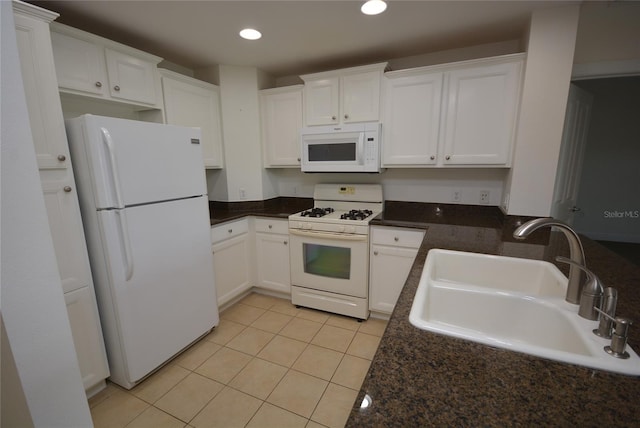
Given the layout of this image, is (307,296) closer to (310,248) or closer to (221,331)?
(310,248)

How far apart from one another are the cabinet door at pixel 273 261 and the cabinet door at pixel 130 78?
1.50 m

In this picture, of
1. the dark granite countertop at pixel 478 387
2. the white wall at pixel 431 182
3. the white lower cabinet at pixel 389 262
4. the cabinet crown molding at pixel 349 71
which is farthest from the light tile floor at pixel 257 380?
the cabinet crown molding at pixel 349 71

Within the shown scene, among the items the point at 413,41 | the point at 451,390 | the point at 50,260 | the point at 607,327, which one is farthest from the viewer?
the point at 413,41

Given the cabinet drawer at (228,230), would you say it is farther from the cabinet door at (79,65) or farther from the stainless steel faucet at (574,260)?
the stainless steel faucet at (574,260)

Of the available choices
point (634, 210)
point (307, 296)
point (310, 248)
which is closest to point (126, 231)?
point (310, 248)

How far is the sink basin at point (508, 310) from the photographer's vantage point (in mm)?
678

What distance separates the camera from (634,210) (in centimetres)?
390

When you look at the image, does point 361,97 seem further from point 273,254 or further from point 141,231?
point 141,231

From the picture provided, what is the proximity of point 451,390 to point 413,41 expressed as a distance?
2.45m

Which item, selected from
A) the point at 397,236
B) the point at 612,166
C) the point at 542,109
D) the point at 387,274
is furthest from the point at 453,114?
the point at 612,166

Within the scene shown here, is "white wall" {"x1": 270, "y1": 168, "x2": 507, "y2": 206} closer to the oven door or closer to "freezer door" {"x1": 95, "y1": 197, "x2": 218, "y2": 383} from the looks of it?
the oven door

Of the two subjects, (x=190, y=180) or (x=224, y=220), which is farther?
(x=224, y=220)

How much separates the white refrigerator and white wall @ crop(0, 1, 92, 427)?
2.10 ft

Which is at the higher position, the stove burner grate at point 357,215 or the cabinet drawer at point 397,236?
the stove burner grate at point 357,215
